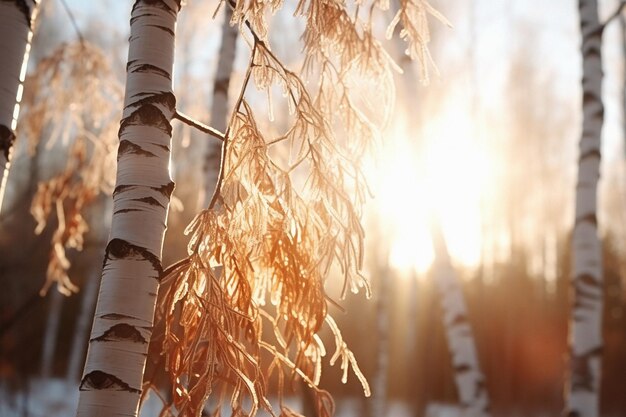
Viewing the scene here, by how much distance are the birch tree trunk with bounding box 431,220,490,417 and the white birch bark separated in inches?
68.8

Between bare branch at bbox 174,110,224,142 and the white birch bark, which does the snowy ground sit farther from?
bare branch at bbox 174,110,224,142

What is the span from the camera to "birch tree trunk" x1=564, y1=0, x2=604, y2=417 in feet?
12.8

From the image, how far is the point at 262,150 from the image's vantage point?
193 centimetres

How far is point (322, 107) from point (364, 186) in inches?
16.2

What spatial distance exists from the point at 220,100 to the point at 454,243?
13.0 meters

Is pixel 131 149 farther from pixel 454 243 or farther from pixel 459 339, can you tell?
pixel 454 243

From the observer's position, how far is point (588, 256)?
4.15 meters

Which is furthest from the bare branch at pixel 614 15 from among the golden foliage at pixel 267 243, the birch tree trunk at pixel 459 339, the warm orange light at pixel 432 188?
the golden foliage at pixel 267 243

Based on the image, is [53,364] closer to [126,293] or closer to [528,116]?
[528,116]

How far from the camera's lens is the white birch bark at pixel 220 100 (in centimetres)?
376

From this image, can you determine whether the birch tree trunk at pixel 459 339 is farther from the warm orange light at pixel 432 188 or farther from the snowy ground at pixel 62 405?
the snowy ground at pixel 62 405

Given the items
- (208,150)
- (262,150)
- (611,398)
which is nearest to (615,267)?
(611,398)

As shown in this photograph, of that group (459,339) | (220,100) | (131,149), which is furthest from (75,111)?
(459,339)

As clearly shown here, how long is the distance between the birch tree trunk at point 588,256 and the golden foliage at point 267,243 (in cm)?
261
